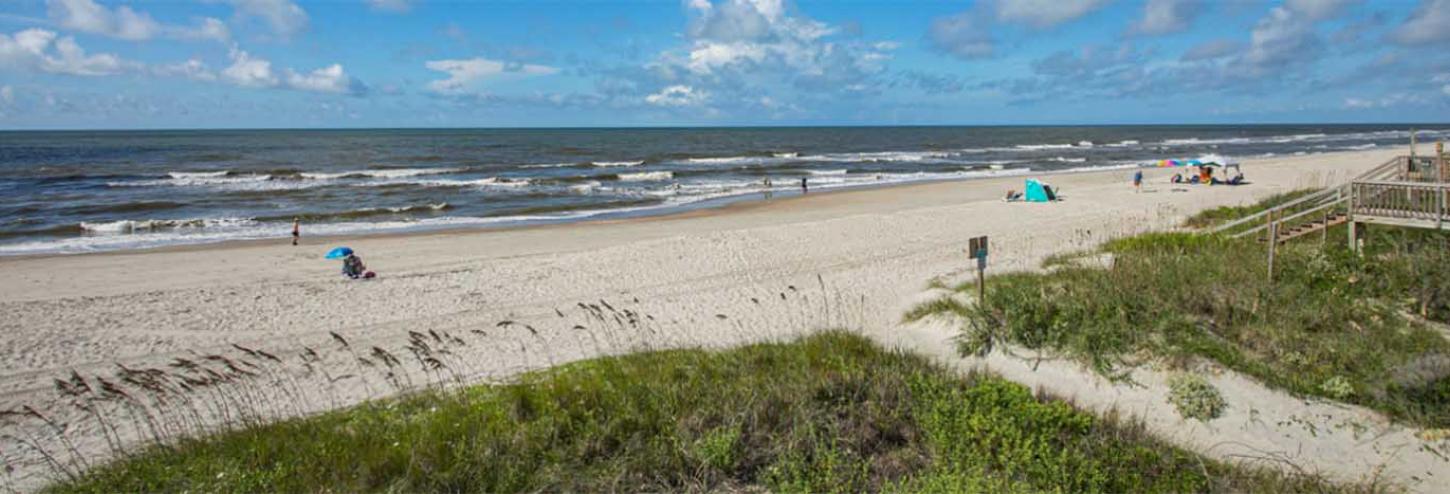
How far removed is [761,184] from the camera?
1563 inches

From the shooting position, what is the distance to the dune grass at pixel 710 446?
534 cm

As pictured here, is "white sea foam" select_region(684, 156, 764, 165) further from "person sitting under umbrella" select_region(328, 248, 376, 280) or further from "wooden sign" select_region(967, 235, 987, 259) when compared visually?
"wooden sign" select_region(967, 235, 987, 259)

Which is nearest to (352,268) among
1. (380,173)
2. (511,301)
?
(511,301)

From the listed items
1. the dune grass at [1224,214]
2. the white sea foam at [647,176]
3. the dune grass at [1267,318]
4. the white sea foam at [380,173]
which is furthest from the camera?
the white sea foam at [380,173]

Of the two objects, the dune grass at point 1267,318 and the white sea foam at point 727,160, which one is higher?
the white sea foam at point 727,160

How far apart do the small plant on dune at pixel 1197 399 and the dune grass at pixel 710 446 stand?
1.13m

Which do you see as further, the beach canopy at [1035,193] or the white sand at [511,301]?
the beach canopy at [1035,193]

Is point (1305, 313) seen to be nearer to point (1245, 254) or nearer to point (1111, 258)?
point (1245, 254)

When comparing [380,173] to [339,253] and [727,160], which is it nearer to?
[727,160]

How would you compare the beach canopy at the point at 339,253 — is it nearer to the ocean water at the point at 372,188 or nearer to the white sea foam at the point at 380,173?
the ocean water at the point at 372,188

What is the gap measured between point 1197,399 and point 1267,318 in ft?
6.96

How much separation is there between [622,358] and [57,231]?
25.4 m

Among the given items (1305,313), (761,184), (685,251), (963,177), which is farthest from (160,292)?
(963,177)

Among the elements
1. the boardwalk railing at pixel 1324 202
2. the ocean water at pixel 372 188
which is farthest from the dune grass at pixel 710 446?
the ocean water at pixel 372 188
